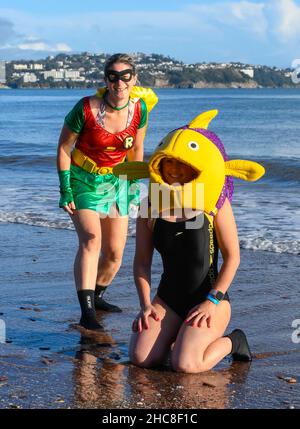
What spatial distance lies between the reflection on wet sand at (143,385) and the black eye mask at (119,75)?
6.33 feet

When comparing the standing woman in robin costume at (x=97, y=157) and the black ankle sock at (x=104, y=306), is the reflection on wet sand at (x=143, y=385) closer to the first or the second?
the standing woman in robin costume at (x=97, y=157)

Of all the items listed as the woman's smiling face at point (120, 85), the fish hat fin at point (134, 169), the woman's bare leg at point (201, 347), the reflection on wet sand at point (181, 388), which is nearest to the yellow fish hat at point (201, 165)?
the fish hat fin at point (134, 169)

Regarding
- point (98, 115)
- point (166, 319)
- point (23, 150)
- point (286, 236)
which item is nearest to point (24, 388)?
point (166, 319)

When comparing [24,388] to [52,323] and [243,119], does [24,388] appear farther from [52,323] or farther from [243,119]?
[243,119]

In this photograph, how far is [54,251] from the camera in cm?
893

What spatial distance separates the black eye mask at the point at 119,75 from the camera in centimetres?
601

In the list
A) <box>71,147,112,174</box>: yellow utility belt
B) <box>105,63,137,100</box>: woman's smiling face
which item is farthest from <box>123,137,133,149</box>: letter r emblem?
<box>105,63,137,100</box>: woman's smiling face

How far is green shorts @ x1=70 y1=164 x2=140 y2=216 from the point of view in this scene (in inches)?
246

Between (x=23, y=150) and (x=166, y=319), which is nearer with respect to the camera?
(x=166, y=319)

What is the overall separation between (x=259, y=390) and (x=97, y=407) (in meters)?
0.94

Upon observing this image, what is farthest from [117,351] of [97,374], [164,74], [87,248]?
[164,74]

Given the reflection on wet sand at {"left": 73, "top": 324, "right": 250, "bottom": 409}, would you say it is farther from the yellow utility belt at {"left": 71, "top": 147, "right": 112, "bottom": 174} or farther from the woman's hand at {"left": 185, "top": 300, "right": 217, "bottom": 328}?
the yellow utility belt at {"left": 71, "top": 147, "right": 112, "bottom": 174}

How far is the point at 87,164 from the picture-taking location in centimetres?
629

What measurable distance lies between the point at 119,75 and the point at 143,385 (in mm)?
2311
